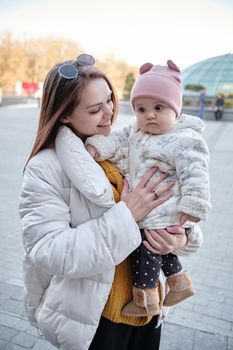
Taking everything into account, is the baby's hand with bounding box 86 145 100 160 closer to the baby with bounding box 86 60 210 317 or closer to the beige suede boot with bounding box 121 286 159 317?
the baby with bounding box 86 60 210 317

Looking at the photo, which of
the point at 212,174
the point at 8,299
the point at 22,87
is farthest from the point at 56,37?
the point at 8,299

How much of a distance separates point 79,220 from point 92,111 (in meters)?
0.47

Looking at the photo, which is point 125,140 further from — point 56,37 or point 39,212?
point 56,37

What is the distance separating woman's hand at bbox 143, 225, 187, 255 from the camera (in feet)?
4.98

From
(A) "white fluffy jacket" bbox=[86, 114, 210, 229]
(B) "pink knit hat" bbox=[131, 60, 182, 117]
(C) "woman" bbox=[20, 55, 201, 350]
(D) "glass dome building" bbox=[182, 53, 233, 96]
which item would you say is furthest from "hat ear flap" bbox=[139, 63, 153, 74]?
(D) "glass dome building" bbox=[182, 53, 233, 96]

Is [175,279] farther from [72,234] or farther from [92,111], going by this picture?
[92,111]

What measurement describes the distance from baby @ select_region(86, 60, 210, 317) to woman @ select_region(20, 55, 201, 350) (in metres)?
0.05

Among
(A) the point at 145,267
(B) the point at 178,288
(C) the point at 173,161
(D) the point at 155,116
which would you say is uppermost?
(D) the point at 155,116

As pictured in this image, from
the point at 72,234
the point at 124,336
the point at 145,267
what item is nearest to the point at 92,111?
the point at 72,234

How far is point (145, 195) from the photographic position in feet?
4.97

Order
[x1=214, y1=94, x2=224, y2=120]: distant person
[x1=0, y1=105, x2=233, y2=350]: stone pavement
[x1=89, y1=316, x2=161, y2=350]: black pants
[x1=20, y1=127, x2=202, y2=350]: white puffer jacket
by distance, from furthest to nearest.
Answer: [x1=214, y1=94, x2=224, y2=120]: distant person, [x1=0, y1=105, x2=233, y2=350]: stone pavement, [x1=89, y1=316, x2=161, y2=350]: black pants, [x1=20, y1=127, x2=202, y2=350]: white puffer jacket

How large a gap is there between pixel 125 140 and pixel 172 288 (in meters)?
0.76

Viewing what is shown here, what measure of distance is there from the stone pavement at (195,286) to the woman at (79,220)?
1.26 meters

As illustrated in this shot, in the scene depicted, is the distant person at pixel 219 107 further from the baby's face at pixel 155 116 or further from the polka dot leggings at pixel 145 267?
the polka dot leggings at pixel 145 267
